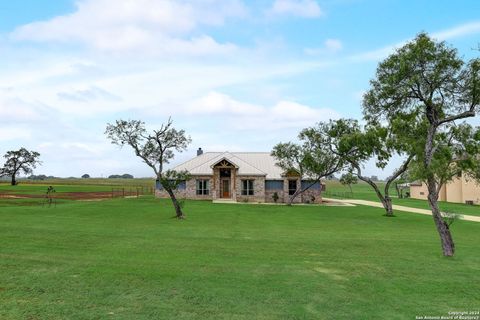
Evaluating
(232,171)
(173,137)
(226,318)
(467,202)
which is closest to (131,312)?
(226,318)

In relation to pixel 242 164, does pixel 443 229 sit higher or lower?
lower

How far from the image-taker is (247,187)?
4591 cm

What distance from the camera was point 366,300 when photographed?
310 inches

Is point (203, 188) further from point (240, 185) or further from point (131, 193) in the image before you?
point (131, 193)

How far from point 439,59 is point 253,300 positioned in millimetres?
11141

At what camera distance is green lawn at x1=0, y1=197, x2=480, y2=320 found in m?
7.22

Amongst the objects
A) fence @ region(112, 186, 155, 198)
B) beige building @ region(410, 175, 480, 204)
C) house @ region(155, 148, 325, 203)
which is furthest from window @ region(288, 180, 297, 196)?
fence @ region(112, 186, 155, 198)

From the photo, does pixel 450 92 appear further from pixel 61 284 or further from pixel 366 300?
pixel 61 284

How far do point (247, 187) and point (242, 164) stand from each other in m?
3.69

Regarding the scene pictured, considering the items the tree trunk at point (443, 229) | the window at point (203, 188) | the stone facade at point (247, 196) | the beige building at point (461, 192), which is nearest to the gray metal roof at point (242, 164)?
the stone facade at point (247, 196)

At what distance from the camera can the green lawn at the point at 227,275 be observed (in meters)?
7.22

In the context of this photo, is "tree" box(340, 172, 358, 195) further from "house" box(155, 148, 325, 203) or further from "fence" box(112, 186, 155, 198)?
"fence" box(112, 186, 155, 198)

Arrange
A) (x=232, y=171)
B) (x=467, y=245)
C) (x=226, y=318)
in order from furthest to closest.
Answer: (x=232, y=171) → (x=467, y=245) → (x=226, y=318)

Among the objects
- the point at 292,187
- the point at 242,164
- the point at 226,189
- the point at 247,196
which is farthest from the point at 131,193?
the point at 292,187
